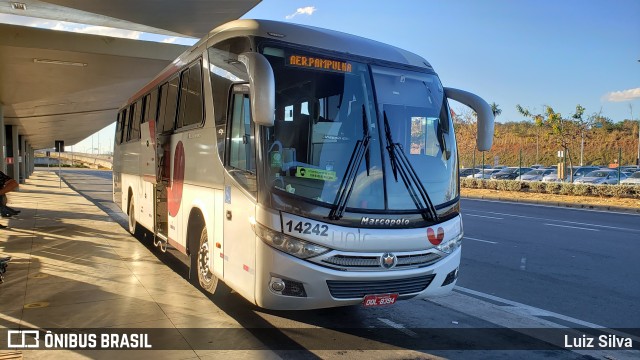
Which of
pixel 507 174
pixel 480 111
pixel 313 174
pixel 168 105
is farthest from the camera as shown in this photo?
pixel 507 174

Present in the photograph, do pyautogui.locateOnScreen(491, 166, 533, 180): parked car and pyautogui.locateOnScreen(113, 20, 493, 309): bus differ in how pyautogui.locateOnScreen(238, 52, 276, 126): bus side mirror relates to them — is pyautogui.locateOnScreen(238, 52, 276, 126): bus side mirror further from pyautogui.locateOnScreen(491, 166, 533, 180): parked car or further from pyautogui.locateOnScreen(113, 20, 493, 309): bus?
pyautogui.locateOnScreen(491, 166, 533, 180): parked car

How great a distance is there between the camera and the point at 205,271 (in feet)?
21.5

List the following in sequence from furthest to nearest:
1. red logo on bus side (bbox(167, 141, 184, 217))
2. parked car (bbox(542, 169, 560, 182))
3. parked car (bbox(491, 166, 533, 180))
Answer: parked car (bbox(491, 166, 533, 180)), parked car (bbox(542, 169, 560, 182)), red logo on bus side (bbox(167, 141, 184, 217))

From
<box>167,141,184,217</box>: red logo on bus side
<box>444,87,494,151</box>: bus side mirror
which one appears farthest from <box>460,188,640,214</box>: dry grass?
<box>167,141,184,217</box>: red logo on bus side

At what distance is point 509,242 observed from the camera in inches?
483

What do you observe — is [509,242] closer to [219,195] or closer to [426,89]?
[426,89]

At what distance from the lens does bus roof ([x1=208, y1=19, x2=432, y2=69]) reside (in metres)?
5.11

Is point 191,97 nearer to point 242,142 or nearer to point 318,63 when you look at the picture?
point 242,142

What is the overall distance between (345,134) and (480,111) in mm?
1904

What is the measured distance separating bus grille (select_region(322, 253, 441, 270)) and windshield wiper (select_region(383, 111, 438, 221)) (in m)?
0.43

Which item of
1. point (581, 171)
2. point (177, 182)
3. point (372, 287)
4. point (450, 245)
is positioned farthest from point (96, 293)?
point (581, 171)

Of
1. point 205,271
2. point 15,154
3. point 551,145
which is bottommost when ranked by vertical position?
point 205,271

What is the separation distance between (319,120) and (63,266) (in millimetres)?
5556

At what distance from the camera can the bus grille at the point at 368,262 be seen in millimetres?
4719
